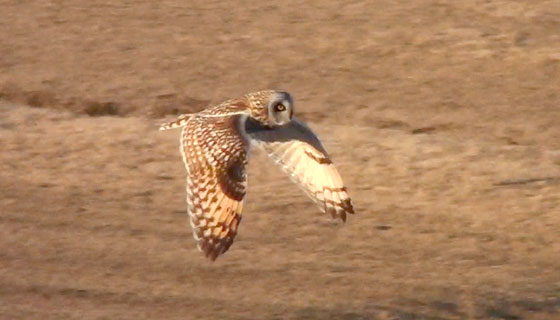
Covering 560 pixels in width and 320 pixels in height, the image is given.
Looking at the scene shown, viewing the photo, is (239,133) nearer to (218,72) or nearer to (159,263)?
(159,263)

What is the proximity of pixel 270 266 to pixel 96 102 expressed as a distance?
11.2ft

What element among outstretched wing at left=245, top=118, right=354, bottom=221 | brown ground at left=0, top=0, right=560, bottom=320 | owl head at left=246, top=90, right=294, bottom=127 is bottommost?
brown ground at left=0, top=0, right=560, bottom=320

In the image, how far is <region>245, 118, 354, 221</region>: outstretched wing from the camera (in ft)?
19.7

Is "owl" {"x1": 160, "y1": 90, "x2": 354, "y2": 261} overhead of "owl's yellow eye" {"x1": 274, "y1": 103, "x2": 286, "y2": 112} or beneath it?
beneath

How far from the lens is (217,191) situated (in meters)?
5.65

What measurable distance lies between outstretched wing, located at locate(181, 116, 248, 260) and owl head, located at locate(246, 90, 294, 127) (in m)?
0.26

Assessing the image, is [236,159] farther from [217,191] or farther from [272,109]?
[272,109]

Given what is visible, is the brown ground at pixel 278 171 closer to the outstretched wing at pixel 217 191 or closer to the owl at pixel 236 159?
the owl at pixel 236 159

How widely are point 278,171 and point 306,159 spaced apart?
252cm

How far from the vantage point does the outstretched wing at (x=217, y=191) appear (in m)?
5.63

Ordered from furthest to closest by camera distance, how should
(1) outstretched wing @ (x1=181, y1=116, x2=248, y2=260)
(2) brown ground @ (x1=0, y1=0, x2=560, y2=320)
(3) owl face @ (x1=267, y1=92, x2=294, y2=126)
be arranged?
(2) brown ground @ (x1=0, y1=0, x2=560, y2=320), (3) owl face @ (x1=267, y1=92, x2=294, y2=126), (1) outstretched wing @ (x1=181, y1=116, x2=248, y2=260)

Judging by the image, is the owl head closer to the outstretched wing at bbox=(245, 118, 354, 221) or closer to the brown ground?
the outstretched wing at bbox=(245, 118, 354, 221)

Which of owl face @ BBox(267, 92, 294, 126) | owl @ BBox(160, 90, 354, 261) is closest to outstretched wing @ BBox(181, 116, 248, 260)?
owl @ BBox(160, 90, 354, 261)

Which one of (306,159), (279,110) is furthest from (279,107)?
→ (306,159)
